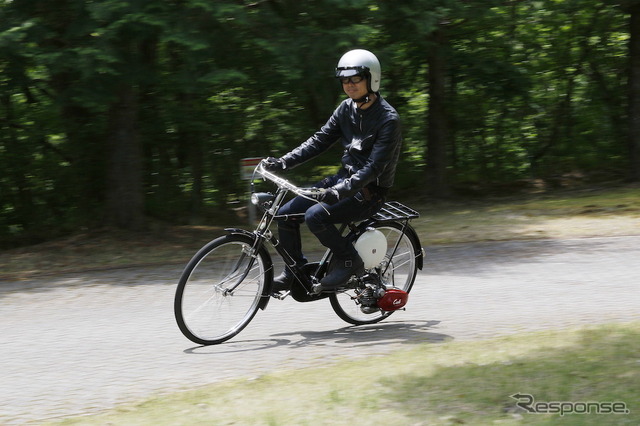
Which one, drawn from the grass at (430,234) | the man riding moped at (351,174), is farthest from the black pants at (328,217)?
the grass at (430,234)

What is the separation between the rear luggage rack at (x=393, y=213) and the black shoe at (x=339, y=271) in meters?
0.45

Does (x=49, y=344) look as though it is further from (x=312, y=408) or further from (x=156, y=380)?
(x=312, y=408)

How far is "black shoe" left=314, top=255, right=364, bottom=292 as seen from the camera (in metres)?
6.72

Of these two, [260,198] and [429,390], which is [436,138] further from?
[429,390]

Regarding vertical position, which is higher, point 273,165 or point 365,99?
point 365,99

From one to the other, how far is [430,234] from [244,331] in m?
6.18

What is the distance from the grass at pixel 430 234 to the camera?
37.7 feet

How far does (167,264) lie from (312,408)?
21.2 feet

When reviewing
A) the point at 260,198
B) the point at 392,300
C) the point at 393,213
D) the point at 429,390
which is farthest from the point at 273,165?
the point at 429,390

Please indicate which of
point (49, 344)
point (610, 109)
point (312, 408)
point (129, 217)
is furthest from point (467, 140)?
point (312, 408)

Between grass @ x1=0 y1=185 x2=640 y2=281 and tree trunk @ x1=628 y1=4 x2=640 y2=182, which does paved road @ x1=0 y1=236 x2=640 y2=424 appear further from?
tree trunk @ x1=628 y1=4 x2=640 y2=182

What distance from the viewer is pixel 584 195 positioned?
1633 centimetres

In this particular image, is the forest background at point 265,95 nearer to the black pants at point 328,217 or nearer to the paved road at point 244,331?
the paved road at point 244,331

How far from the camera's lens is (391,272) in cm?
737
